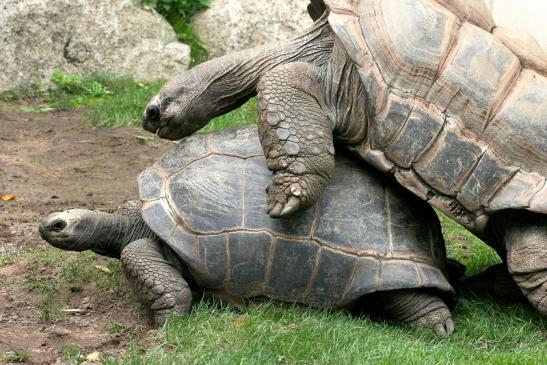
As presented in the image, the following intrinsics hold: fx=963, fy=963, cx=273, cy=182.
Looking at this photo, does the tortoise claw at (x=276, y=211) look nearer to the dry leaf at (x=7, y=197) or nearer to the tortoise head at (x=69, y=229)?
the tortoise head at (x=69, y=229)

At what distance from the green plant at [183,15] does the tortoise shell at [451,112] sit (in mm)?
7045

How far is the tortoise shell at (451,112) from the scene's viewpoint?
5.52m

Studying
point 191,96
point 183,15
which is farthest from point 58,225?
point 183,15

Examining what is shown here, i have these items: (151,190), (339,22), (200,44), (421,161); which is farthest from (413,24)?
(200,44)

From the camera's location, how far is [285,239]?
18.6ft

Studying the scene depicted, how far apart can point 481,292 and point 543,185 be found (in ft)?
3.71

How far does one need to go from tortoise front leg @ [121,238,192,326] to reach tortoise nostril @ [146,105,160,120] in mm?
887

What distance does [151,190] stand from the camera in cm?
589

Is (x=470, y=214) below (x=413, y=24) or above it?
below

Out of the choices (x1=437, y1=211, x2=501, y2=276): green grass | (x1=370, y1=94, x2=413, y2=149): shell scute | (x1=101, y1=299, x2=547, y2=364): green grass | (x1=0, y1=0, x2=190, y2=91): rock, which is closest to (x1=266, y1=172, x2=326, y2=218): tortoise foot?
(x1=370, y1=94, x2=413, y2=149): shell scute

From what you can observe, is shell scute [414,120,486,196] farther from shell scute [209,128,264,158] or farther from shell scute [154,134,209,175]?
shell scute [154,134,209,175]

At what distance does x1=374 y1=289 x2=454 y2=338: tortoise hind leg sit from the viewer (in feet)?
19.0

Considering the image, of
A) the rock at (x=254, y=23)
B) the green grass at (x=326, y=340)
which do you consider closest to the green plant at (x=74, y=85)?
the rock at (x=254, y=23)

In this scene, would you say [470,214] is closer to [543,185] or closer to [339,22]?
[543,185]
